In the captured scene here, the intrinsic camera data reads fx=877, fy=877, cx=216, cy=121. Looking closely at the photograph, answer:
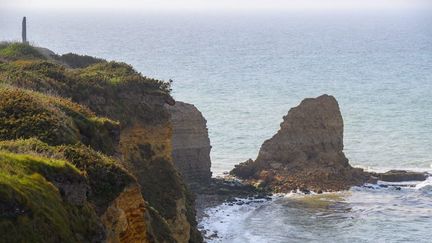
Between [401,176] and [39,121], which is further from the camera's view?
[401,176]

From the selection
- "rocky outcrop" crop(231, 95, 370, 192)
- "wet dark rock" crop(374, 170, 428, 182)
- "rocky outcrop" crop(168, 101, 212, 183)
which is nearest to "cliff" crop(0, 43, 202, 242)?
"rocky outcrop" crop(168, 101, 212, 183)

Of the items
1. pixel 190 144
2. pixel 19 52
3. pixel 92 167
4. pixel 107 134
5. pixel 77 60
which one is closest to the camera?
pixel 92 167

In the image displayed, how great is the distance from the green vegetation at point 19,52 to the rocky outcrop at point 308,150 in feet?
65.9

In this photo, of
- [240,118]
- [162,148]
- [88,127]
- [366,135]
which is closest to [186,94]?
[240,118]

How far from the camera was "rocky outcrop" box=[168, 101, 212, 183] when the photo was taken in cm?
6072

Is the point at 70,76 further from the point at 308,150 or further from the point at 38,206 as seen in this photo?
the point at 308,150

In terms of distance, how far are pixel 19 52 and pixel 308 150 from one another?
2507 centimetres

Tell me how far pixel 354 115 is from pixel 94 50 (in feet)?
315

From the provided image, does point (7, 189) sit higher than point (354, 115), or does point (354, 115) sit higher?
point (7, 189)

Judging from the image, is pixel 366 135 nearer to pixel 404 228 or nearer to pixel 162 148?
pixel 404 228

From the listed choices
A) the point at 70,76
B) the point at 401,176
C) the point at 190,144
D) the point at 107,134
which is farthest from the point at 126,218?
the point at 401,176

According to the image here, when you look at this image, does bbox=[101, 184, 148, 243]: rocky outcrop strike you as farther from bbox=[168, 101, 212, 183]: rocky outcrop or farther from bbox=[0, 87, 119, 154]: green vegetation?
bbox=[168, 101, 212, 183]: rocky outcrop

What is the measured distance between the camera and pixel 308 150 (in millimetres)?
66750

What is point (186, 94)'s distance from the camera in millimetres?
114750
